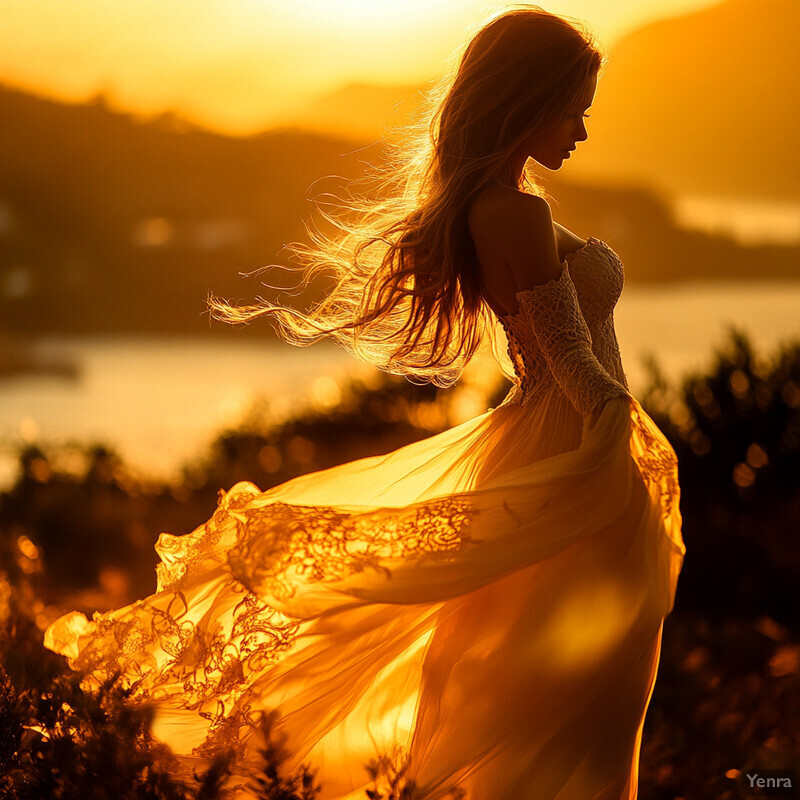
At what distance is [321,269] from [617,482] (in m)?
1.22

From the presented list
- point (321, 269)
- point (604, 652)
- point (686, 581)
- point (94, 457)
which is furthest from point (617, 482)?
point (94, 457)

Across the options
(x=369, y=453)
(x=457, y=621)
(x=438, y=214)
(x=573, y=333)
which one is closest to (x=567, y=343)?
(x=573, y=333)

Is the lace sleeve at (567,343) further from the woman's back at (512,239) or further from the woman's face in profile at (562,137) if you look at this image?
the woman's face in profile at (562,137)

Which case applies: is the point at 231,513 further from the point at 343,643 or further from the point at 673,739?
the point at 673,739

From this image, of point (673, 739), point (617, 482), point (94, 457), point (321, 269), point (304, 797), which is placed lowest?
point (673, 739)

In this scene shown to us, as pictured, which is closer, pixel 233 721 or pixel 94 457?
pixel 233 721

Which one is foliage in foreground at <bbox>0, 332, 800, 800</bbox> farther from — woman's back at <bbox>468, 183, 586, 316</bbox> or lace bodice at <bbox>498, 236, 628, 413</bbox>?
woman's back at <bbox>468, 183, 586, 316</bbox>

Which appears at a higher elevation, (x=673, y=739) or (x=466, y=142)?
(x=466, y=142)

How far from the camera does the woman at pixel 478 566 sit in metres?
2.65

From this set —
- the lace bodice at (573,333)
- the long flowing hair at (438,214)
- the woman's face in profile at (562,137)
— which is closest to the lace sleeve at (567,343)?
the lace bodice at (573,333)

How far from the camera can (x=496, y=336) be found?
11.3ft

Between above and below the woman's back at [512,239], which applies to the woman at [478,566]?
below

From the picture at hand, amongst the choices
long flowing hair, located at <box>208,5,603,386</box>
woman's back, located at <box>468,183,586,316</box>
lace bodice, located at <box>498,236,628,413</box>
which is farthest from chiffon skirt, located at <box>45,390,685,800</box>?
long flowing hair, located at <box>208,5,603,386</box>

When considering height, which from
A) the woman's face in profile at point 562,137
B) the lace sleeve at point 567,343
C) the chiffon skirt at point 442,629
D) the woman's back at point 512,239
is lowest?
the chiffon skirt at point 442,629
